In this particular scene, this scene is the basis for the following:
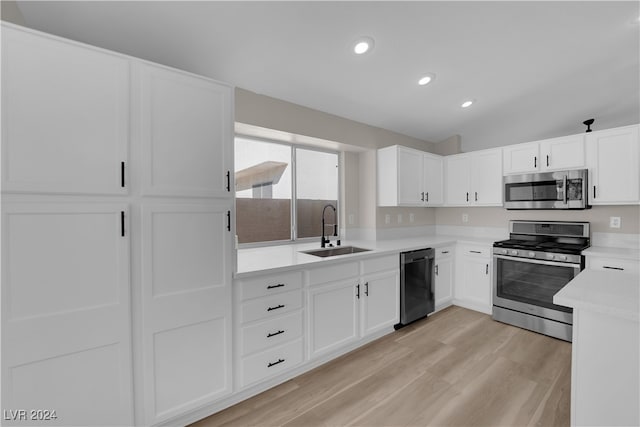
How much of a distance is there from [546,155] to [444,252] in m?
1.60

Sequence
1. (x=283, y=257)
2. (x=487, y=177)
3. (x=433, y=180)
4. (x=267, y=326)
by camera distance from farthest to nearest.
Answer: (x=433, y=180), (x=487, y=177), (x=283, y=257), (x=267, y=326)

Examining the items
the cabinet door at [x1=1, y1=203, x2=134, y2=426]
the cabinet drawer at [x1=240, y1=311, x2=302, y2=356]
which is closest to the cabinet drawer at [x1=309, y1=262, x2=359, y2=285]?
the cabinet drawer at [x1=240, y1=311, x2=302, y2=356]

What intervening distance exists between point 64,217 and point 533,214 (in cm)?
461

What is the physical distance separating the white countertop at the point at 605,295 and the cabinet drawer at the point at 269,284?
1562mm

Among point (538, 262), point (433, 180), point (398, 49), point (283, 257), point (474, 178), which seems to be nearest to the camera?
point (398, 49)

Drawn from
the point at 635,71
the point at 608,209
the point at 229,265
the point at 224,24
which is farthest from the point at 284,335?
Answer: the point at 635,71

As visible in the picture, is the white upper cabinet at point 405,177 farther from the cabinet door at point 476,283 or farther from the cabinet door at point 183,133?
the cabinet door at point 183,133

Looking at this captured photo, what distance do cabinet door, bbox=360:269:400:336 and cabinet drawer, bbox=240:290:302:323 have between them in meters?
0.76

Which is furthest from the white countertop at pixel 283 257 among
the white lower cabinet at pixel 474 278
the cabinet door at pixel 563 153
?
the cabinet door at pixel 563 153

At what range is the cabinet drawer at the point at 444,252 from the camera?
11.3 ft

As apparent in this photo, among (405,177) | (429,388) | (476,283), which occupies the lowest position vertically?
(429,388)

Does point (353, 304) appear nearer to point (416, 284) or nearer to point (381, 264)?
point (381, 264)

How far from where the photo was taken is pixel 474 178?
3.81 meters

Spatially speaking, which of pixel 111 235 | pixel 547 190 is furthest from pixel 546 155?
pixel 111 235
